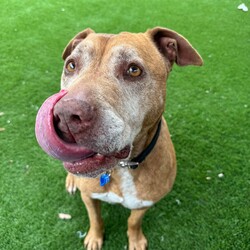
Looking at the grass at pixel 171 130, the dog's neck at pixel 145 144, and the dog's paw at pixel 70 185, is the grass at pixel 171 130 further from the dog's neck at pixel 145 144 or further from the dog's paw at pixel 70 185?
the dog's neck at pixel 145 144

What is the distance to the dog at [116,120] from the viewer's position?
1.69 m

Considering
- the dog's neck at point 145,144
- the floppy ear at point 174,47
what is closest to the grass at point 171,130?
the dog's neck at point 145,144

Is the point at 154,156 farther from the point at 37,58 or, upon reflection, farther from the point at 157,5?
the point at 157,5

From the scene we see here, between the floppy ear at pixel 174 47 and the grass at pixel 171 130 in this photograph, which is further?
the grass at pixel 171 130

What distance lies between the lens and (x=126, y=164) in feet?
8.03

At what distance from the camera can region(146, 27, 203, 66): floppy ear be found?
7.86ft

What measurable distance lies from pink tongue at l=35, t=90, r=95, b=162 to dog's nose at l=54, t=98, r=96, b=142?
0.19ft

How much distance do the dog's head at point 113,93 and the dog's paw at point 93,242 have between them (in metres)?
1.12

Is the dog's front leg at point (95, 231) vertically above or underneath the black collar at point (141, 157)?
underneath

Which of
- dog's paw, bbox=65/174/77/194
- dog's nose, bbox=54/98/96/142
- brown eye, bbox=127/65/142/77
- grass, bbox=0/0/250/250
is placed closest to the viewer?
dog's nose, bbox=54/98/96/142

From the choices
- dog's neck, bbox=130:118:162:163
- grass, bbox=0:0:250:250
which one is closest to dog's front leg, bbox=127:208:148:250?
grass, bbox=0:0:250:250

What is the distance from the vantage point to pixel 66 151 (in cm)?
173

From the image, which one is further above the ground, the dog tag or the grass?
the dog tag

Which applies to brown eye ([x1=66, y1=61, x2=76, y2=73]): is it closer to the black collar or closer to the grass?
the black collar
